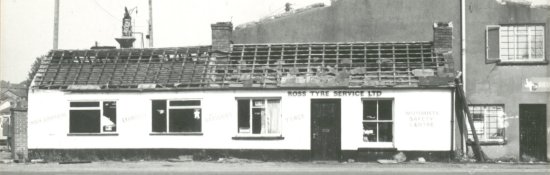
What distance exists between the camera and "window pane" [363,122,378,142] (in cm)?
2703

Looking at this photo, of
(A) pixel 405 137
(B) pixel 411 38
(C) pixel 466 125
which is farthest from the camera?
(B) pixel 411 38

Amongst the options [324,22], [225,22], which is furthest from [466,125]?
[225,22]

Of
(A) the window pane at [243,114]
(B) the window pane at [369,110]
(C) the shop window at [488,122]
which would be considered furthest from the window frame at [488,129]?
(A) the window pane at [243,114]

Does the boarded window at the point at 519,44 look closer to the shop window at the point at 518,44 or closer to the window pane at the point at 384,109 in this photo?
the shop window at the point at 518,44

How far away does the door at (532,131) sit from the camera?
2881 centimetres

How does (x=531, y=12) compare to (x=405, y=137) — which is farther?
(x=531, y=12)

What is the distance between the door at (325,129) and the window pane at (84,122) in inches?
324

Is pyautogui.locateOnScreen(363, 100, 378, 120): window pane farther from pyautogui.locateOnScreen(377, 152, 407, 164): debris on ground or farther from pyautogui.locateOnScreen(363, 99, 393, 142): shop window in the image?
pyautogui.locateOnScreen(377, 152, 407, 164): debris on ground

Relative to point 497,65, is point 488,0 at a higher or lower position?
higher

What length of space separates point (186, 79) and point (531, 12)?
13.5m

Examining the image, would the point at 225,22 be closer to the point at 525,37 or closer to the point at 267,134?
the point at 267,134

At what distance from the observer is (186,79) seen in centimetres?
2833

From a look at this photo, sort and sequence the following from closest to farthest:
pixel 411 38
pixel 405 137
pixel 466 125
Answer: pixel 405 137 < pixel 466 125 < pixel 411 38

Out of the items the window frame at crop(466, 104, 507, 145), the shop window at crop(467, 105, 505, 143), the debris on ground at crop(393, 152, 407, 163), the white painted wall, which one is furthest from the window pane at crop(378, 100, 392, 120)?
the shop window at crop(467, 105, 505, 143)
